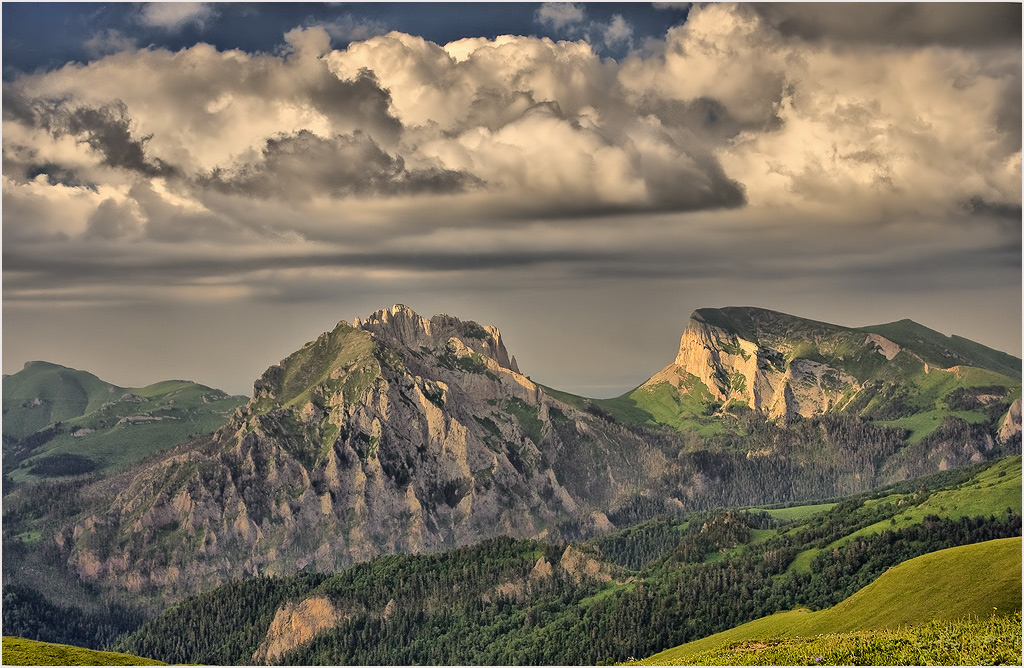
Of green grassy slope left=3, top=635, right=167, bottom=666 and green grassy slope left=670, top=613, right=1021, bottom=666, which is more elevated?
green grassy slope left=670, top=613, right=1021, bottom=666

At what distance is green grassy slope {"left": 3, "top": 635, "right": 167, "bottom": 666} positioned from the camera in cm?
15350

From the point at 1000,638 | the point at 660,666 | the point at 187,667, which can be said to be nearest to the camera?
the point at 1000,638

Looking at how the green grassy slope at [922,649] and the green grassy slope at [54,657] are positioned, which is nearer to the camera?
the green grassy slope at [922,649]

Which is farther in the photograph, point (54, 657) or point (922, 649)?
point (54, 657)

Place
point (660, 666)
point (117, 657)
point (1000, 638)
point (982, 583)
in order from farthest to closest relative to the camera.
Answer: point (982, 583), point (117, 657), point (660, 666), point (1000, 638)

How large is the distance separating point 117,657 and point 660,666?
91.9 m

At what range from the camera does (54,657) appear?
159m

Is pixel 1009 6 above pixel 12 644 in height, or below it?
above

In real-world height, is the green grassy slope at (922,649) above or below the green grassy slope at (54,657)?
above

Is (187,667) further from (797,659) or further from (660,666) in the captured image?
(797,659)

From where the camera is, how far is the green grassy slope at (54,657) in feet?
504

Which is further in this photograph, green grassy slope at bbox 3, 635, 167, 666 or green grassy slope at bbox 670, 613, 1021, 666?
green grassy slope at bbox 3, 635, 167, 666

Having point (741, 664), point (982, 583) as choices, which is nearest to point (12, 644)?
point (741, 664)

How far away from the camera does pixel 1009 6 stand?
554 ft
